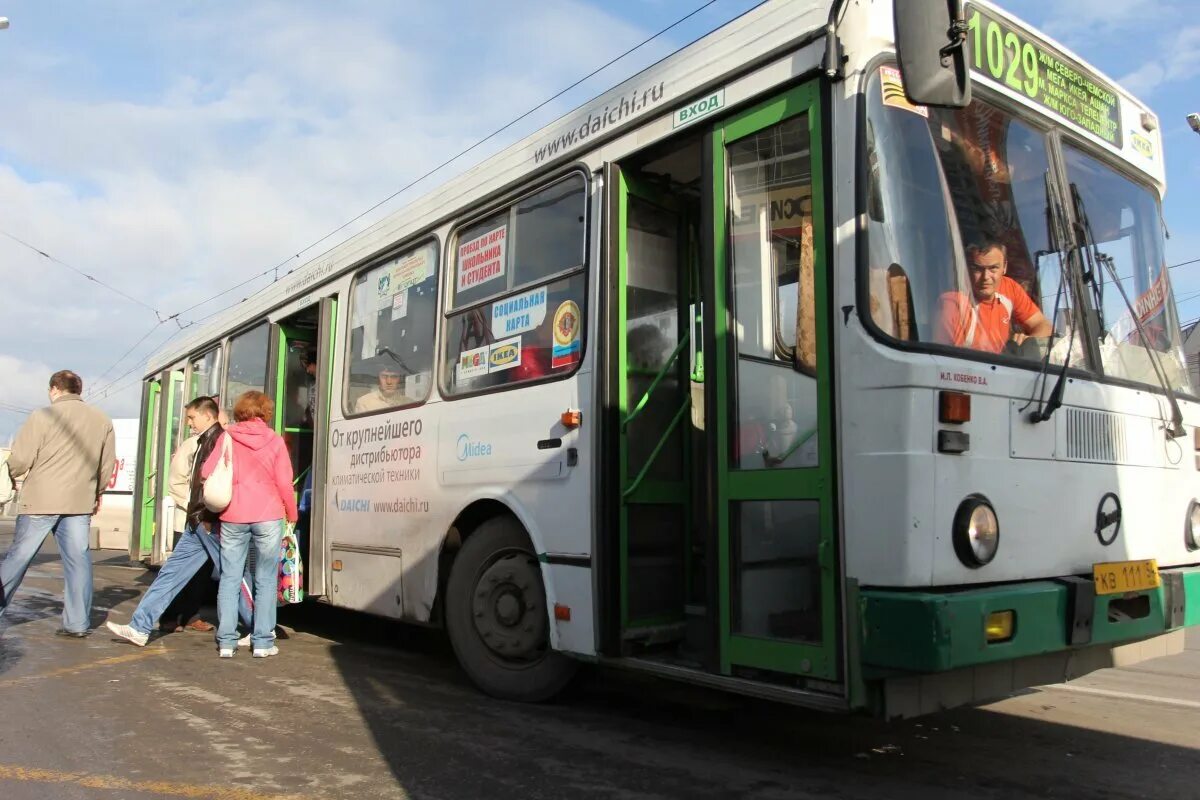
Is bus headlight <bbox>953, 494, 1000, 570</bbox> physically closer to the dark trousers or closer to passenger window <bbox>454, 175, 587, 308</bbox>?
passenger window <bbox>454, 175, 587, 308</bbox>

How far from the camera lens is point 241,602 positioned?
711cm

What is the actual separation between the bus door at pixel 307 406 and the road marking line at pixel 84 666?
1114 mm

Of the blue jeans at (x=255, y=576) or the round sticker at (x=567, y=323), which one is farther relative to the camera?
the blue jeans at (x=255, y=576)

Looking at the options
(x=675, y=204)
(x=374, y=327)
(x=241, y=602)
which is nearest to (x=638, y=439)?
(x=675, y=204)

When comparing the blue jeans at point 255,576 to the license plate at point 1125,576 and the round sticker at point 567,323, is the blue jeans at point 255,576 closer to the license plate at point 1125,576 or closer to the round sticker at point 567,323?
the round sticker at point 567,323

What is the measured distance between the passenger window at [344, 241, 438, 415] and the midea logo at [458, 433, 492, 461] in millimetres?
569

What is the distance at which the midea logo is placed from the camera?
5254 millimetres

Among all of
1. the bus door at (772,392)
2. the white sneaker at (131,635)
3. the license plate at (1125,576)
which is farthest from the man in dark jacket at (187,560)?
the license plate at (1125,576)

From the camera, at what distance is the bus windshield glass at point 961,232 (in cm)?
349

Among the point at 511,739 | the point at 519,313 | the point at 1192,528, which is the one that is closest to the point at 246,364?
the point at 519,313

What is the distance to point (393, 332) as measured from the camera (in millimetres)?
6344

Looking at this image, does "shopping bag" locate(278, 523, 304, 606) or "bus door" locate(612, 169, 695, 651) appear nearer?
"bus door" locate(612, 169, 695, 651)

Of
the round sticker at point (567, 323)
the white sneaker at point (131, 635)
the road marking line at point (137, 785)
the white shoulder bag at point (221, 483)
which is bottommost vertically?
the road marking line at point (137, 785)

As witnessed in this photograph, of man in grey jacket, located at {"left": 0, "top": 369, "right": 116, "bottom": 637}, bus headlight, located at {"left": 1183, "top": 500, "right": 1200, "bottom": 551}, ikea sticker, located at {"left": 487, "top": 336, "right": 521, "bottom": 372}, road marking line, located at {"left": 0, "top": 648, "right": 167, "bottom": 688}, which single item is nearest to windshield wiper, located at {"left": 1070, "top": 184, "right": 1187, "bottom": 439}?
bus headlight, located at {"left": 1183, "top": 500, "right": 1200, "bottom": 551}
